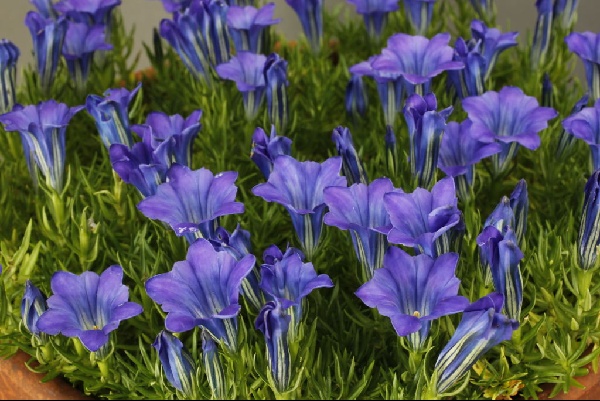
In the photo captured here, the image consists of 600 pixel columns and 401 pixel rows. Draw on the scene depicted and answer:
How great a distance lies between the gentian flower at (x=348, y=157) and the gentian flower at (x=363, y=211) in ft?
0.30

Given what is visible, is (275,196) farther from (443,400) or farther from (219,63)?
(219,63)

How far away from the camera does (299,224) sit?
2.74 ft

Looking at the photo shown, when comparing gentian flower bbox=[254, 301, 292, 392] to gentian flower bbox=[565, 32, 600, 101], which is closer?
gentian flower bbox=[254, 301, 292, 392]

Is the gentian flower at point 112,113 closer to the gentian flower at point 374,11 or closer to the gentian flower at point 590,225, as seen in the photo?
the gentian flower at point 374,11

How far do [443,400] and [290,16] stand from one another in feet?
4.69

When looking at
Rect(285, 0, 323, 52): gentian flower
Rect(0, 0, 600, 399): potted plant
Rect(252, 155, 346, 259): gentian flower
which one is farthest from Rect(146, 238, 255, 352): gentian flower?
Rect(285, 0, 323, 52): gentian flower

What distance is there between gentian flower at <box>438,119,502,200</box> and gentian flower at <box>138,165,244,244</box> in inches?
8.6

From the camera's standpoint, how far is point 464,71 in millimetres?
1020

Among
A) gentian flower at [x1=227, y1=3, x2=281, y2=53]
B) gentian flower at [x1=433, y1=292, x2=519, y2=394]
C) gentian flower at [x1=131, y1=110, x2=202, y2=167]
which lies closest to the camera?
gentian flower at [x1=433, y1=292, x2=519, y2=394]

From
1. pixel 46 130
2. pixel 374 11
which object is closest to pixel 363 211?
pixel 46 130

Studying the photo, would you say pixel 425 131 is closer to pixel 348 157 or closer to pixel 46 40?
pixel 348 157

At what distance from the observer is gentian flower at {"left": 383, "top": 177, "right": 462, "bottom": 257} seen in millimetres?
712

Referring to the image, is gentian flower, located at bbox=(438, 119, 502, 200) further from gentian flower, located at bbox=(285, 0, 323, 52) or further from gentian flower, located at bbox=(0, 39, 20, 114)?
gentian flower, located at bbox=(0, 39, 20, 114)

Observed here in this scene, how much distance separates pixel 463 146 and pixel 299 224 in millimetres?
191
